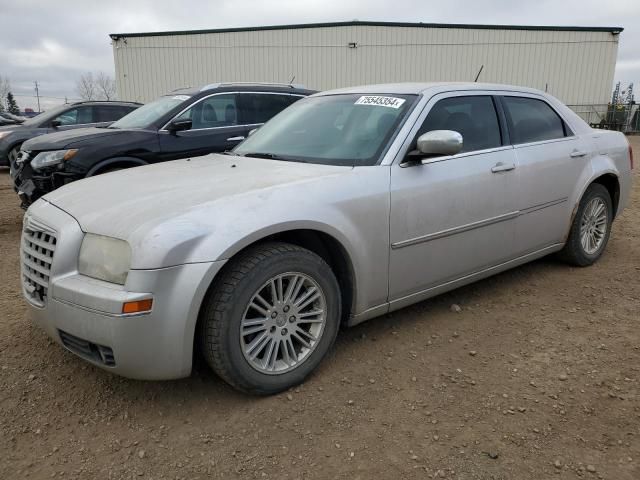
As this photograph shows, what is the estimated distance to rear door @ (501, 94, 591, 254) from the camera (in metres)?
3.95

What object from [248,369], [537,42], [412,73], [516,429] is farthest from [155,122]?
[537,42]

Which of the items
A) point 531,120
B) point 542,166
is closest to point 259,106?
point 531,120

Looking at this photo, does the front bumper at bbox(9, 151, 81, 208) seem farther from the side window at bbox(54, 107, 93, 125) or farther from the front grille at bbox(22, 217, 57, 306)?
the side window at bbox(54, 107, 93, 125)

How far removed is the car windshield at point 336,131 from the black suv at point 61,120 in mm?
7448

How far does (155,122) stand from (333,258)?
4202 millimetres

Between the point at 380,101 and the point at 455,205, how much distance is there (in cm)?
86

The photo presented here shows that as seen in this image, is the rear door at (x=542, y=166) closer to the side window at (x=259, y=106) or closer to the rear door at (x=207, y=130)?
the rear door at (x=207, y=130)

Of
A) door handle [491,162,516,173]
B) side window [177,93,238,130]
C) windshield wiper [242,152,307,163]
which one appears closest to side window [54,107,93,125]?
side window [177,93,238,130]

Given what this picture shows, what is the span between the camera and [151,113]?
22.0 feet

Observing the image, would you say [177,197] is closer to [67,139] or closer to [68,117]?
[67,139]

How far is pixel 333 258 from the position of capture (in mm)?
3072

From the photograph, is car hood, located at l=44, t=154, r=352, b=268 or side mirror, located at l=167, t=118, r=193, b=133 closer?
car hood, located at l=44, t=154, r=352, b=268

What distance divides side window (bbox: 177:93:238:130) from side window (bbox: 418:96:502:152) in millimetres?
3779

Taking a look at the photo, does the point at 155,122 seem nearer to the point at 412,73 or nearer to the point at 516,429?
the point at 516,429
